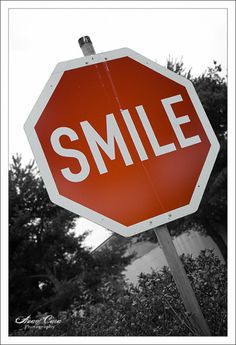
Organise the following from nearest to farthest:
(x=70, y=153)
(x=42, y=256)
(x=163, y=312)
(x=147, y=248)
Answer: (x=70, y=153)
(x=163, y=312)
(x=42, y=256)
(x=147, y=248)

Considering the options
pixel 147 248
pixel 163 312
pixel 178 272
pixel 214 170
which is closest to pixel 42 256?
pixel 147 248

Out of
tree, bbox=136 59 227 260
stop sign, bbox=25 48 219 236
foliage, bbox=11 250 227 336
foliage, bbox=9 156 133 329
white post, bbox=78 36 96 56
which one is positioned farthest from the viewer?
tree, bbox=136 59 227 260

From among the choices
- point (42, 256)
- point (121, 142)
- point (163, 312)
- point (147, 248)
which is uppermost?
point (121, 142)

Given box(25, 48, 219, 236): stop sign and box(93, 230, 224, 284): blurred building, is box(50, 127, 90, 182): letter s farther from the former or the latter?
box(93, 230, 224, 284): blurred building

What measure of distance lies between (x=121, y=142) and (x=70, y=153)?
15cm

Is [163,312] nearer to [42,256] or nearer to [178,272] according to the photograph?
[178,272]

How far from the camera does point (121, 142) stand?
0.95 meters

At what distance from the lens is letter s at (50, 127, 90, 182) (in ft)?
3.05

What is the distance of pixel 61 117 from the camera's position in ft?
3.18

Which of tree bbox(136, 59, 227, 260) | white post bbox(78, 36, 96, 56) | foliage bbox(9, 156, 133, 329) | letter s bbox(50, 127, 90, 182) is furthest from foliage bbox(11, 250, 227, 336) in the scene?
tree bbox(136, 59, 227, 260)

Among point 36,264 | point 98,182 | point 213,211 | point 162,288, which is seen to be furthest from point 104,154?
point 213,211

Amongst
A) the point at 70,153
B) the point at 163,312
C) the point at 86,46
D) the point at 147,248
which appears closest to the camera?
the point at 70,153

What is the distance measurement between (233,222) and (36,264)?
22.6 feet

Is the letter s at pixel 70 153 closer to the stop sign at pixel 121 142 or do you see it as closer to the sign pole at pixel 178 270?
the stop sign at pixel 121 142
